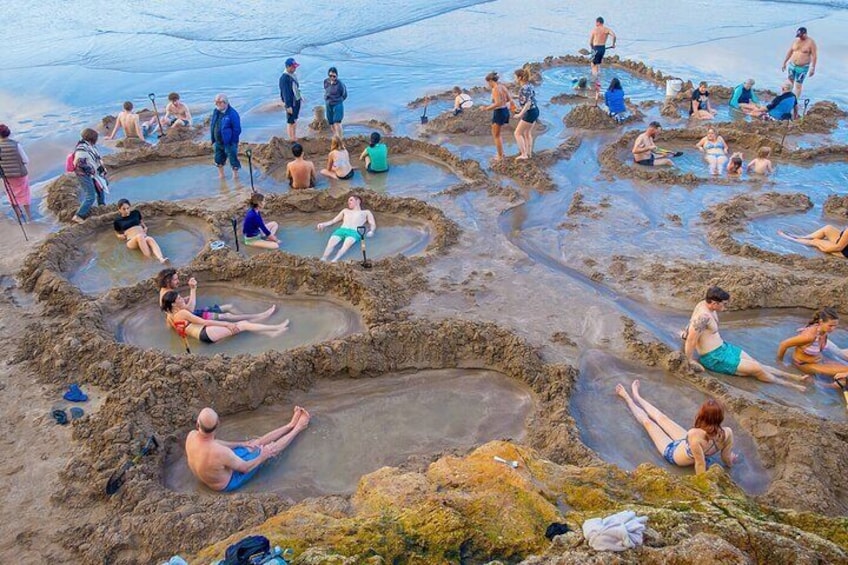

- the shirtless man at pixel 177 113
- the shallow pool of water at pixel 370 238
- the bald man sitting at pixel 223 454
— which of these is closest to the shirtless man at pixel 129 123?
the shirtless man at pixel 177 113

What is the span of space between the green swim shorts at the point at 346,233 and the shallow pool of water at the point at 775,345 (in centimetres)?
567

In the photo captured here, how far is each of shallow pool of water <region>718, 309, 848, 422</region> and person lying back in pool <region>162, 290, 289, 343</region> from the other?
6.02m

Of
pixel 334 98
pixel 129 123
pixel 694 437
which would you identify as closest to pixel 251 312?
pixel 694 437

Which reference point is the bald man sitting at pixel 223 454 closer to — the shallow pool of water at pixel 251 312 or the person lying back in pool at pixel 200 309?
the shallow pool of water at pixel 251 312

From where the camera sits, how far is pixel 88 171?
11.2 m

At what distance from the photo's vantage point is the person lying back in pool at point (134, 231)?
34.4 feet

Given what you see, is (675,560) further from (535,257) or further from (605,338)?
(535,257)

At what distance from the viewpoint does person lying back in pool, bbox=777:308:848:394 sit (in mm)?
7324

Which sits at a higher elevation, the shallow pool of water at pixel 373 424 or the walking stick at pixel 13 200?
the walking stick at pixel 13 200

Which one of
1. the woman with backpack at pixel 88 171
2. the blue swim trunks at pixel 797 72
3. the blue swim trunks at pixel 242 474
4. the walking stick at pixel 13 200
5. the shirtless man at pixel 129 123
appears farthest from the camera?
the blue swim trunks at pixel 797 72

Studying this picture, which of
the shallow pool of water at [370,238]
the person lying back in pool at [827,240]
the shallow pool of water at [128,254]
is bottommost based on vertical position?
the person lying back in pool at [827,240]

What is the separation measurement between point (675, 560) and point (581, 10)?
→ 105 feet

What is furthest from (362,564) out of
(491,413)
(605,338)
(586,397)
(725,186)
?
(725,186)

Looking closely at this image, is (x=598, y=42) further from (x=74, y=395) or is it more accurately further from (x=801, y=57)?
(x=74, y=395)
